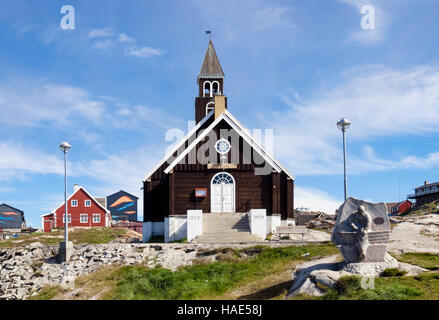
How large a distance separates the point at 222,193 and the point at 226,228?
3.14m

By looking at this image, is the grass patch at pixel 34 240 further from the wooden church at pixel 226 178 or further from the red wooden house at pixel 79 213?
the wooden church at pixel 226 178

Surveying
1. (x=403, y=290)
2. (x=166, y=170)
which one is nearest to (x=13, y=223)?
(x=166, y=170)

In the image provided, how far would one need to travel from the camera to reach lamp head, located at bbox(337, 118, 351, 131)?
1996cm

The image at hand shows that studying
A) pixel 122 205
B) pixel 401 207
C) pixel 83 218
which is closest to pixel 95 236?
pixel 83 218

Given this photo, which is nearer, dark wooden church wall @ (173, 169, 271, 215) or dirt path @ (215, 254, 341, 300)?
dirt path @ (215, 254, 341, 300)

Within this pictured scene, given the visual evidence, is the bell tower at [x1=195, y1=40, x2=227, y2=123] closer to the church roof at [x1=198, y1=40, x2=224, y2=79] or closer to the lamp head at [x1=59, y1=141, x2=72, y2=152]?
the church roof at [x1=198, y1=40, x2=224, y2=79]

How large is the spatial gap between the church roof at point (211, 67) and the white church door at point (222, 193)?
13.0 m

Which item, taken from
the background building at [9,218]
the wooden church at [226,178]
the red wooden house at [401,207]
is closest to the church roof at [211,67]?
the wooden church at [226,178]

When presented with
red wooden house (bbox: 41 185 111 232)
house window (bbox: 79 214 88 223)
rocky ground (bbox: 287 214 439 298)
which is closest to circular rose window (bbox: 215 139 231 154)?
rocky ground (bbox: 287 214 439 298)

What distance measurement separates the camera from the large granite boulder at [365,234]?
666 inches

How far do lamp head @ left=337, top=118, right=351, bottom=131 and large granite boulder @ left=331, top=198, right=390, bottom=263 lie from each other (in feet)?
13.3

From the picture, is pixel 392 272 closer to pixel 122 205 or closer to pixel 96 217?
pixel 96 217
